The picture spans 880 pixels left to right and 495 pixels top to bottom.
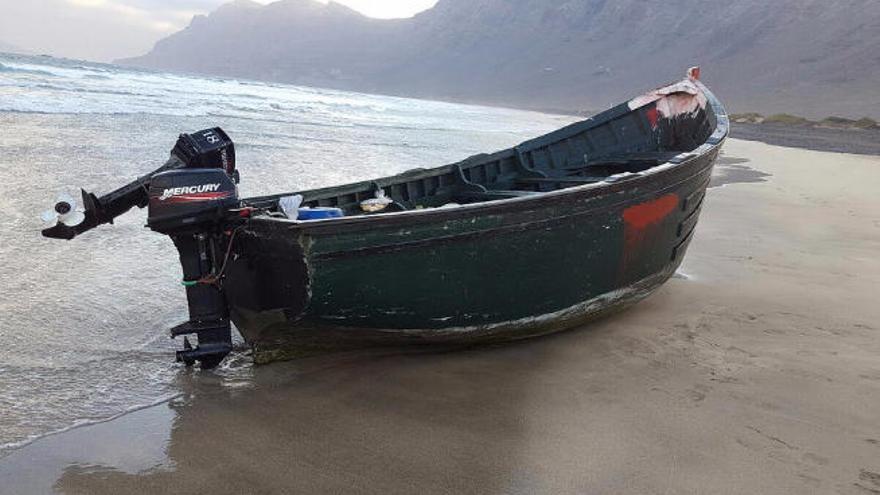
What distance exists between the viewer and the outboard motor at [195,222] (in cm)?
343

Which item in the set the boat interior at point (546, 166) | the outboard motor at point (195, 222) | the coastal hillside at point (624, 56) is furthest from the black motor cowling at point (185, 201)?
the coastal hillside at point (624, 56)

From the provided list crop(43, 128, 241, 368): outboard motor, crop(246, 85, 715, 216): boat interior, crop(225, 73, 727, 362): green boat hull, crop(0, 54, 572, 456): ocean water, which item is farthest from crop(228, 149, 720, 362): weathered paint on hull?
crop(0, 54, 572, 456): ocean water

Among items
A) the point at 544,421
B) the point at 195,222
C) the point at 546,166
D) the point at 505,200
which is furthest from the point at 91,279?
the point at 546,166

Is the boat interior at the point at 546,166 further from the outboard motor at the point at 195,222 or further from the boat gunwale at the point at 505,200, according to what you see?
the outboard motor at the point at 195,222

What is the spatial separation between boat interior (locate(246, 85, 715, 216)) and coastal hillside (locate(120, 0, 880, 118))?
5494 centimetres

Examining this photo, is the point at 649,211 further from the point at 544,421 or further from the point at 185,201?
the point at 185,201

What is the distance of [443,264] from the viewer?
3.84 metres

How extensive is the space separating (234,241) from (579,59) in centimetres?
12966

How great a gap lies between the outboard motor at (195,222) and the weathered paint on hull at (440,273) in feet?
0.55

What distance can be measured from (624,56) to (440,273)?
12187 cm

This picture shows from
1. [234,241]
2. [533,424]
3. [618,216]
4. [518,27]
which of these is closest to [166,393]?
[234,241]

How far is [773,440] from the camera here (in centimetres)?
330

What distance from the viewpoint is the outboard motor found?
3.43 meters

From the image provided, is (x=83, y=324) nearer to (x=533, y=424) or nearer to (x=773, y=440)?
(x=533, y=424)
